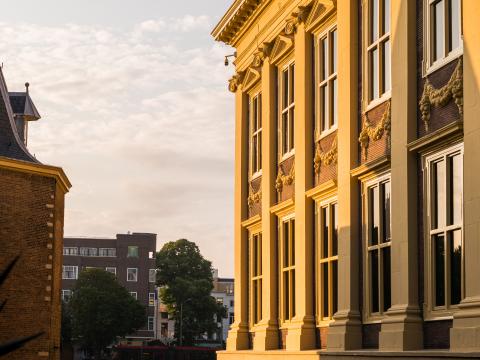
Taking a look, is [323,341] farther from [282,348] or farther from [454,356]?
[454,356]

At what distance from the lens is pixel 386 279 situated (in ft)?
70.2

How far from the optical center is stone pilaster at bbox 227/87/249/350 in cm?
3319

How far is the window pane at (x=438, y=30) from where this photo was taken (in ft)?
63.1

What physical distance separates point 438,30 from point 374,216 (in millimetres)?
4397

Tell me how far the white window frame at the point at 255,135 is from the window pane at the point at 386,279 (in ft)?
35.5

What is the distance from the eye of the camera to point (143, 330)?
15325 cm

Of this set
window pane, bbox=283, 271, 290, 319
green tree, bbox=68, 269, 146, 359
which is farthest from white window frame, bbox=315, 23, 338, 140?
green tree, bbox=68, 269, 146, 359

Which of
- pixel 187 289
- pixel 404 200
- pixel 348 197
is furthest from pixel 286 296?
pixel 187 289

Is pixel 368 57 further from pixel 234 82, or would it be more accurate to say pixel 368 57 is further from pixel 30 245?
pixel 30 245

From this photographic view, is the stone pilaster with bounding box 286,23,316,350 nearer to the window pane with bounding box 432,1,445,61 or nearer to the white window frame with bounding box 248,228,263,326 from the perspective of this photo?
the white window frame with bounding box 248,228,263,326

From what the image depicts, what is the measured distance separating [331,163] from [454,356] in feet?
28.4

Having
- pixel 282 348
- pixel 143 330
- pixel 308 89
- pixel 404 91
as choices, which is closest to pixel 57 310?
pixel 282 348

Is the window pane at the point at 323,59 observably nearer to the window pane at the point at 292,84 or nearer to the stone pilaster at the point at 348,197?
the stone pilaster at the point at 348,197

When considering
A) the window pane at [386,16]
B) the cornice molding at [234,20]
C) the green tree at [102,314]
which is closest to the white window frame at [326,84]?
the window pane at [386,16]
